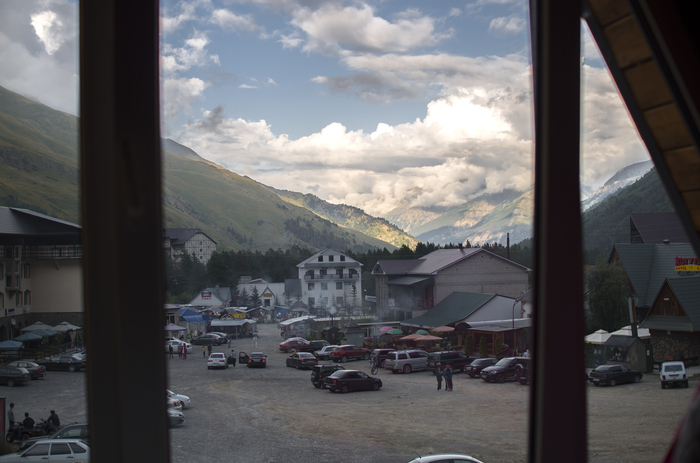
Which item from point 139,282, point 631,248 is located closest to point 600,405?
point 631,248

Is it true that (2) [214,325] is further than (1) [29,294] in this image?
Yes

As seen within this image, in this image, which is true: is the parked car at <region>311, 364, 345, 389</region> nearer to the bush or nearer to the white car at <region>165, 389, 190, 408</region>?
the white car at <region>165, 389, 190, 408</region>

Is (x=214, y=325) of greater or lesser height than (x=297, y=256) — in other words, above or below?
below

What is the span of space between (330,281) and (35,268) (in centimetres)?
791

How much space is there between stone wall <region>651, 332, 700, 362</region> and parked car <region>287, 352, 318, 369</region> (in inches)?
261

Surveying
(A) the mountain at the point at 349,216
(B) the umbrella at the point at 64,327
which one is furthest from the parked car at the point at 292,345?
(A) the mountain at the point at 349,216

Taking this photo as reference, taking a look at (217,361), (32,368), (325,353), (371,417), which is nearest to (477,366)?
(371,417)

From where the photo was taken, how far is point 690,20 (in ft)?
4.93

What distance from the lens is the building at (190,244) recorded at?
24.3 ft

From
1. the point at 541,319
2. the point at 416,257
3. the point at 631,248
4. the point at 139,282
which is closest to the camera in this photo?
the point at 139,282

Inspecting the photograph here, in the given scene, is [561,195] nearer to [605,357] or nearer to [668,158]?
[668,158]

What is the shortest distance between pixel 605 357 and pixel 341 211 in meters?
25.5

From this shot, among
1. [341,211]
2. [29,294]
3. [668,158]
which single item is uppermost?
[341,211]

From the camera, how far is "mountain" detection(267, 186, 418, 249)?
30609 mm
